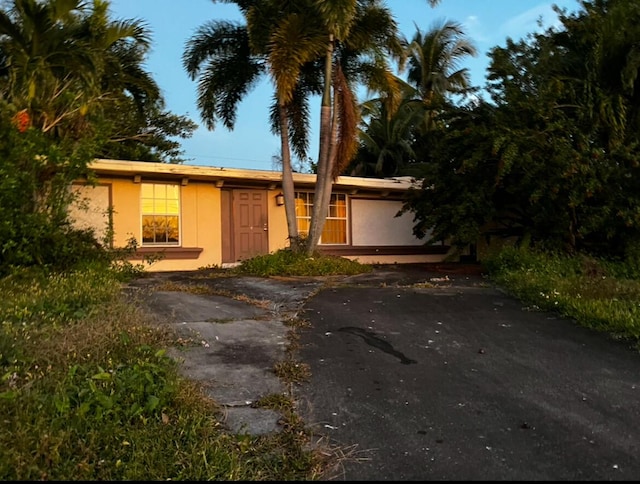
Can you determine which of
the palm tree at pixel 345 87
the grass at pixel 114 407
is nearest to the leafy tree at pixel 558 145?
the palm tree at pixel 345 87

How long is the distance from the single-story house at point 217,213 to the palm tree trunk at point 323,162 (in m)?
1.26

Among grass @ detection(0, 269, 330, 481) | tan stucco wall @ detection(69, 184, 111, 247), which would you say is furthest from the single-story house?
grass @ detection(0, 269, 330, 481)

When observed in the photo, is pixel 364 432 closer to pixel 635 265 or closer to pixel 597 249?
pixel 635 265

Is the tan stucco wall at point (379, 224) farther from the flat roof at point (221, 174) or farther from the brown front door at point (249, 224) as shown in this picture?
the brown front door at point (249, 224)

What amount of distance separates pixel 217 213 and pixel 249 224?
3.08ft

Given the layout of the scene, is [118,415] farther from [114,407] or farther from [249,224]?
[249,224]

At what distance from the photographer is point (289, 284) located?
33.4 ft

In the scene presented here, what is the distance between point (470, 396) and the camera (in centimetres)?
441

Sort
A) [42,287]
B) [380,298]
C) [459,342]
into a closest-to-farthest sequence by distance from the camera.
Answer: [459,342] → [42,287] → [380,298]

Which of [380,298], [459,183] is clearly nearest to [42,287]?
[380,298]

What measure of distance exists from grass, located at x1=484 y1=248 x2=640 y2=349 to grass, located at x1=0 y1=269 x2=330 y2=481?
4713 mm

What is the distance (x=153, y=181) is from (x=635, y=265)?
437 inches

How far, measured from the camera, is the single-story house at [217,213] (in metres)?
12.8

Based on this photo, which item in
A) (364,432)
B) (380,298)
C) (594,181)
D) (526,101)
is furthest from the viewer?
(526,101)
